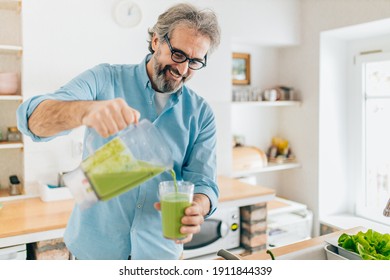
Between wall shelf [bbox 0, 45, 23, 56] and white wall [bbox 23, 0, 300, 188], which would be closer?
wall shelf [bbox 0, 45, 23, 56]

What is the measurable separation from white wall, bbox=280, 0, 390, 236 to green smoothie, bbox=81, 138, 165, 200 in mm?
1521

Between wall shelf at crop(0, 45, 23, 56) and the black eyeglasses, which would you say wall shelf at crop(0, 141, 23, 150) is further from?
the black eyeglasses

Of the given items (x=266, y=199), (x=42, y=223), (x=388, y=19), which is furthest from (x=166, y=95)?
(x=388, y=19)

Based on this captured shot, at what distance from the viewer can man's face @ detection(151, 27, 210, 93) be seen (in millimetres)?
896

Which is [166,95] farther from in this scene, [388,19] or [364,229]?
[388,19]

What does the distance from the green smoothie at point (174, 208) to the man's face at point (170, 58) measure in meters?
0.33

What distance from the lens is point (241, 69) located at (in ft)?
7.89

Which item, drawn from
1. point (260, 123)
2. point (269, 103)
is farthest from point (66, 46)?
point (260, 123)

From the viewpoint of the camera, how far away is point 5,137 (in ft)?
4.56

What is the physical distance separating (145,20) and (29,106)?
805 mm

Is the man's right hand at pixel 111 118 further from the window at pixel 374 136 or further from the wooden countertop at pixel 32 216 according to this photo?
the window at pixel 374 136

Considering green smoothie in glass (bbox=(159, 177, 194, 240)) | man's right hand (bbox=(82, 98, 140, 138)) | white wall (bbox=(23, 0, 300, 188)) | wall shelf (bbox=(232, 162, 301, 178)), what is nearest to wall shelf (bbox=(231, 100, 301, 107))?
wall shelf (bbox=(232, 162, 301, 178))

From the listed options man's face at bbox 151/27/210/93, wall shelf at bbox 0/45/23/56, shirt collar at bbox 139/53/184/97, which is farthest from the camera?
wall shelf at bbox 0/45/23/56

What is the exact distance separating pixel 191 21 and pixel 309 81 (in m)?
1.58
